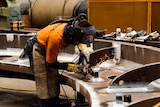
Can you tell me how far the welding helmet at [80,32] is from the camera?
2.66m

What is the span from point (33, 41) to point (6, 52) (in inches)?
44.7

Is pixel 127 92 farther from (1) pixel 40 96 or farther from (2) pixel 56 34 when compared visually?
(1) pixel 40 96

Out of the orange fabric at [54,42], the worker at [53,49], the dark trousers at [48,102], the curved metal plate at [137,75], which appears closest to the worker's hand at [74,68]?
the worker at [53,49]

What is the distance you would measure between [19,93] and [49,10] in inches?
89.6

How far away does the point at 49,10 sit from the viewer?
6539 millimetres

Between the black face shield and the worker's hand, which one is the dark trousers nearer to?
the worker's hand

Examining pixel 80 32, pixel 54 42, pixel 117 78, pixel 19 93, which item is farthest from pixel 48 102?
pixel 19 93

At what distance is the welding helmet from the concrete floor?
5.32 feet

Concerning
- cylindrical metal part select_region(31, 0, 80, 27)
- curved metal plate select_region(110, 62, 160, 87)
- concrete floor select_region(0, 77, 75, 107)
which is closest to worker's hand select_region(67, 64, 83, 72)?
curved metal plate select_region(110, 62, 160, 87)

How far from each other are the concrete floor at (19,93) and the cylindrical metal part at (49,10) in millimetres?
1541

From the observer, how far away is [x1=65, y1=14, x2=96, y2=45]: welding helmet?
8.73ft

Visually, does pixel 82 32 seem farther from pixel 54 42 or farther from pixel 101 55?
pixel 101 55

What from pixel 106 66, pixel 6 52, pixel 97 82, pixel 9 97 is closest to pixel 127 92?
pixel 97 82

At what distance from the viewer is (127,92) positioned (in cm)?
212
